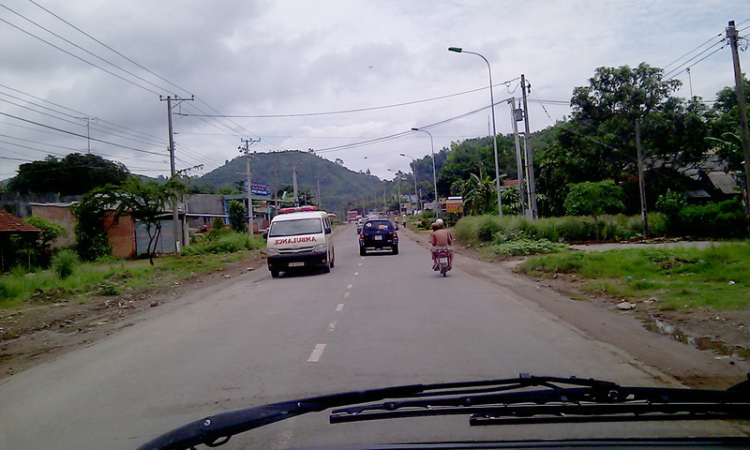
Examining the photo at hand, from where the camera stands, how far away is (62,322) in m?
13.1

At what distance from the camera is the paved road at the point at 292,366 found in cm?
491

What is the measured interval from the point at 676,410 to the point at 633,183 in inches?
1612

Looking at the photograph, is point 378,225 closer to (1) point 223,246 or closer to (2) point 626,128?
(1) point 223,246

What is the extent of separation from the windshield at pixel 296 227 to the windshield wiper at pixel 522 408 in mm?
16597

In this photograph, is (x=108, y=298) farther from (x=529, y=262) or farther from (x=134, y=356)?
(x=529, y=262)

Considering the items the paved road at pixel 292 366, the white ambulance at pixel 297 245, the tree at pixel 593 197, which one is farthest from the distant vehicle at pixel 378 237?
the paved road at pixel 292 366

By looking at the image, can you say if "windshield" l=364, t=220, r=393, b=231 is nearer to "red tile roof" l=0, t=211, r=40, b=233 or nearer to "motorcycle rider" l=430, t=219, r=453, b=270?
"motorcycle rider" l=430, t=219, r=453, b=270

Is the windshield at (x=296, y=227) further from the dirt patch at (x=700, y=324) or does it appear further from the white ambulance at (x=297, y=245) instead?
the dirt patch at (x=700, y=324)

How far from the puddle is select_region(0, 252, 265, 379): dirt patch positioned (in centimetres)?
953

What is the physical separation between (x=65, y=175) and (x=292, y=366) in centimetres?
5613

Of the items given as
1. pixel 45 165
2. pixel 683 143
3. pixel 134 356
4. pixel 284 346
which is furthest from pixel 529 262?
pixel 45 165

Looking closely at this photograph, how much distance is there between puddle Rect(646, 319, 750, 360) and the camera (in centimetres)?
743

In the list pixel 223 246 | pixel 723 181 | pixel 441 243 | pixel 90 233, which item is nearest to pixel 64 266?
pixel 441 243

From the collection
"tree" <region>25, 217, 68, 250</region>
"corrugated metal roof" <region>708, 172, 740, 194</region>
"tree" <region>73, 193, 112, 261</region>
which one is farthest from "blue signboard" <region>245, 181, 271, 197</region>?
"corrugated metal roof" <region>708, 172, 740, 194</region>
